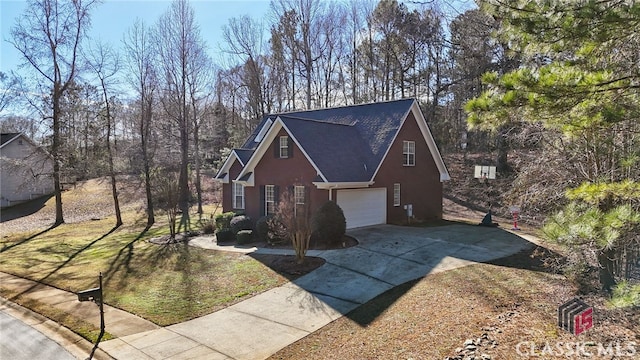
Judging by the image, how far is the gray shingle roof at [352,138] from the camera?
59.7 feet

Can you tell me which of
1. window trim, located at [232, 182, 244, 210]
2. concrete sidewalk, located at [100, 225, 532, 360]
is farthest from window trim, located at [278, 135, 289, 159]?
window trim, located at [232, 182, 244, 210]

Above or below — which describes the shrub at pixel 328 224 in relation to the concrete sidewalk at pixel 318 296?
above

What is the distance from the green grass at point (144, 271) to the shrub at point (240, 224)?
7.79 feet

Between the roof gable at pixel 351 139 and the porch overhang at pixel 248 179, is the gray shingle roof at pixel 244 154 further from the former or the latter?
the roof gable at pixel 351 139

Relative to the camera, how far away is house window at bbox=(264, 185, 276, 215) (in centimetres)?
1994

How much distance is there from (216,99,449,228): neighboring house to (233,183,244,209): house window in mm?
500

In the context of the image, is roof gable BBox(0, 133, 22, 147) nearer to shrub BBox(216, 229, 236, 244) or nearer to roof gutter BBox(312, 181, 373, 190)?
shrub BBox(216, 229, 236, 244)

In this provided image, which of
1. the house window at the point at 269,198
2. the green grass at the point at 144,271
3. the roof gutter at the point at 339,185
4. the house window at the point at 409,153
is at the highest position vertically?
the house window at the point at 409,153

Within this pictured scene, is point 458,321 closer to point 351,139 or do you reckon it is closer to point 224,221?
point 351,139

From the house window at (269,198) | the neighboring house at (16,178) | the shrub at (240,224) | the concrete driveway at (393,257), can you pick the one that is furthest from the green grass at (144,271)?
the neighboring house at (16,178)

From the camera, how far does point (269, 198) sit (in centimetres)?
2025

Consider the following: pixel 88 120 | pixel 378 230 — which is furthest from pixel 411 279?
pixel 88 120

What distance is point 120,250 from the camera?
58.2 ft

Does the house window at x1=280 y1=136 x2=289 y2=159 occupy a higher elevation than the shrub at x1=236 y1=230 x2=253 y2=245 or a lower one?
higher
